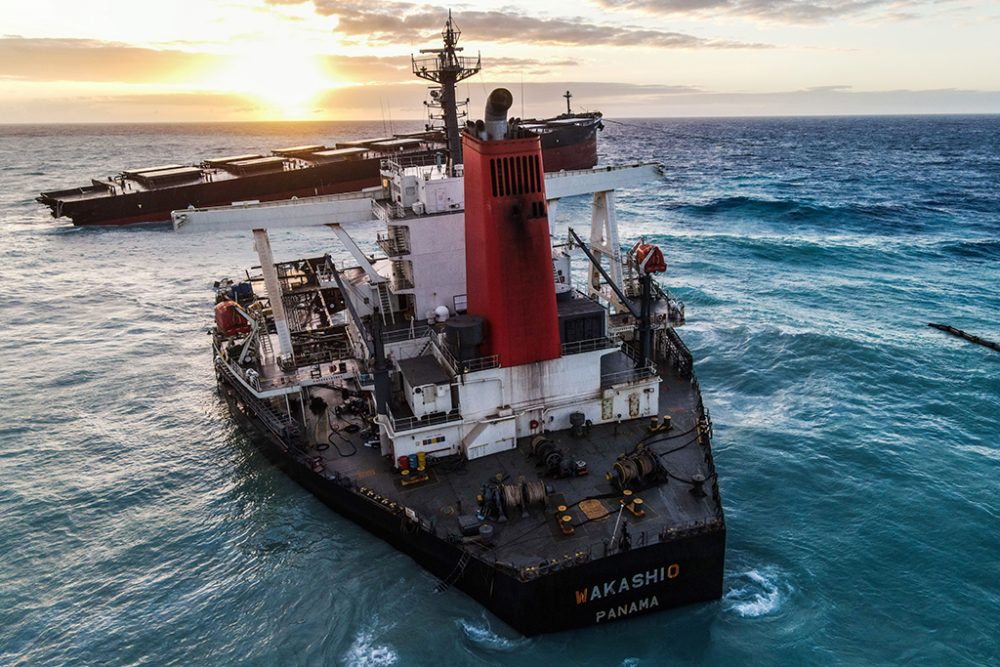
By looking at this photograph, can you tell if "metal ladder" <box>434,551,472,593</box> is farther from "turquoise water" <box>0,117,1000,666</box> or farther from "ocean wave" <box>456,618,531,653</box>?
"ocean wave" <box>456,618,531,653</box>

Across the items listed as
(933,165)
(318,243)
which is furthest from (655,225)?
(933,165)

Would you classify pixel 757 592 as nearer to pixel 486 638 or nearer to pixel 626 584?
pixel 626 584

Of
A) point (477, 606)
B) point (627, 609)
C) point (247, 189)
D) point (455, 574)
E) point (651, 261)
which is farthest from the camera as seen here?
point (247, 189)

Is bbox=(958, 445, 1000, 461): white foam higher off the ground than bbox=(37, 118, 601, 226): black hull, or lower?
lower

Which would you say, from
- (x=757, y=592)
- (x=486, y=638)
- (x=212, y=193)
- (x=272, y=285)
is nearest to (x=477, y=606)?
(x=486, y=638)

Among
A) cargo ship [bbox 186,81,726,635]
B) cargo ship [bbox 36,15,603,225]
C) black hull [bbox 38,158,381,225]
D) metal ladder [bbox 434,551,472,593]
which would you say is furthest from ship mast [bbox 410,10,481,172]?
black hull [bbox 38,158,381,225]

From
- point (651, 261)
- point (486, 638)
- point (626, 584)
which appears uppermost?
point (651, 261)

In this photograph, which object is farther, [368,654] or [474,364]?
[474,364]
